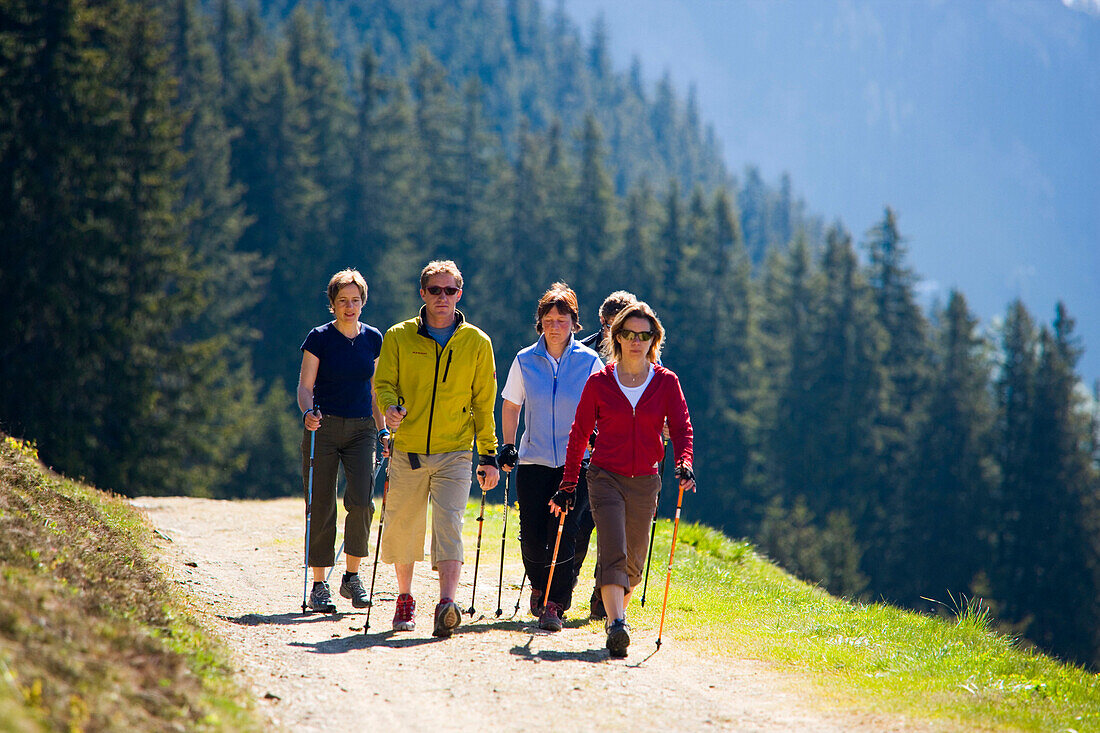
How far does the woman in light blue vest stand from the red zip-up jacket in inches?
25.7

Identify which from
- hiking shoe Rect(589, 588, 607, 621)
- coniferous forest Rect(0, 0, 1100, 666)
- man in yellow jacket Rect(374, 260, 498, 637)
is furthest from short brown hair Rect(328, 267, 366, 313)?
coniferous forest Rect(0, 0, 1100, 666)

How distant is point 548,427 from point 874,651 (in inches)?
115

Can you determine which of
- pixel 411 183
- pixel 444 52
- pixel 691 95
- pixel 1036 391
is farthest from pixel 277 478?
pixel 691 95

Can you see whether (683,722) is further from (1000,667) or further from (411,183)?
(411,183)

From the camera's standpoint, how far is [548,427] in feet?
25.7

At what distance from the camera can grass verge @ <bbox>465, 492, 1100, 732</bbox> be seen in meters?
5.82

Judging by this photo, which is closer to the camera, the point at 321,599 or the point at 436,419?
the point at 436,419

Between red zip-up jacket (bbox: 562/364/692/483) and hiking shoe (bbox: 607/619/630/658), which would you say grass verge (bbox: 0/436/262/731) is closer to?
hiking shoe (bbox: 607/619/630/658)

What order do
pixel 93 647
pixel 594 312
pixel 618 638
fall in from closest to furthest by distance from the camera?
pixel 93 647 < pixel 618 638 < pixel 594 312

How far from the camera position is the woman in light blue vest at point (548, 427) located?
7852mm

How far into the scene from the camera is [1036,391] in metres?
57.4

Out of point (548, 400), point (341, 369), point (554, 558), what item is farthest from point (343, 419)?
point (554, 558)

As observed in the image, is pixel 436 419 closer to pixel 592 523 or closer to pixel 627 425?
pixel 627 425

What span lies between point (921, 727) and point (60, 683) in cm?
426
